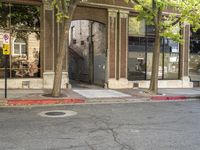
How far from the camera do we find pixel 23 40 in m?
17.4

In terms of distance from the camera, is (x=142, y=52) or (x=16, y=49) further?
(x=142, y=52)

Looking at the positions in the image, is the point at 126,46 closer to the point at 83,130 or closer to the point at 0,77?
the point at 0,77

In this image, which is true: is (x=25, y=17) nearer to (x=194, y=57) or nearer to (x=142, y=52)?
(x=142, y=52)

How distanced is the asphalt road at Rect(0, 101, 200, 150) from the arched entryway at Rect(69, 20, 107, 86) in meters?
8.92

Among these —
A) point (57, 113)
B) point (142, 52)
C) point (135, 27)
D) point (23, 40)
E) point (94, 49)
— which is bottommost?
point (57, 113)

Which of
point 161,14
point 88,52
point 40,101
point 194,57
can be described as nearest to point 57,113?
point 40,101

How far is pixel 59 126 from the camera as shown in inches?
352

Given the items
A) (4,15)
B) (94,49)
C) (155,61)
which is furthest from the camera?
(94,49)

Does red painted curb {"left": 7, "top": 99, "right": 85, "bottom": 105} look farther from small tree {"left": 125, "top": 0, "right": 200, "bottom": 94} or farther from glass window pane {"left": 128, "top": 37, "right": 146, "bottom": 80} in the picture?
glass window pane {"left": 128, "top": 37, "right": 146, "bottom": 80}

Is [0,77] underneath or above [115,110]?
above

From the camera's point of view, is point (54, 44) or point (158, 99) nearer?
point (158, 99)

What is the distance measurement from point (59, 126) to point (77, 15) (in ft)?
36.0

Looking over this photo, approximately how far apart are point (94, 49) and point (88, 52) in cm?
103

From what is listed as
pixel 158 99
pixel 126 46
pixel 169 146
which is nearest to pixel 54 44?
pixel 126 46
